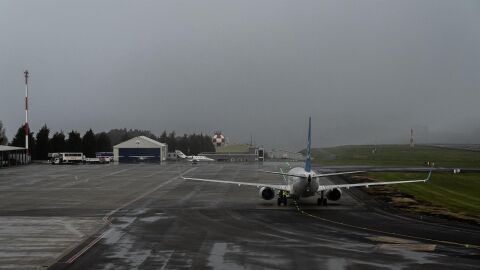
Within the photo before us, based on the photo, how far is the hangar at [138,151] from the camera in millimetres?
161000

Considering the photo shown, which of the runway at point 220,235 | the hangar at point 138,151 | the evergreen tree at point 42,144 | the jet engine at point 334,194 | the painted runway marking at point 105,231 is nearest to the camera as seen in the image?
the runway at point 220,235

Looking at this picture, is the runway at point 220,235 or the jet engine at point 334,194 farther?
the jet engine at point 334,194

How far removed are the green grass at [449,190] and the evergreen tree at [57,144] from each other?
4737 inches

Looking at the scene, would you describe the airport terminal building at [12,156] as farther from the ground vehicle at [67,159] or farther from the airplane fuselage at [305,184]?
the airplane fuselage at [305,184]

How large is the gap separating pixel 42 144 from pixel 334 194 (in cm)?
14529

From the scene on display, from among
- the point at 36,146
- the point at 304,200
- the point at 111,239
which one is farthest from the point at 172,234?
the point at 36,146

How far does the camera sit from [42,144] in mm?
175500

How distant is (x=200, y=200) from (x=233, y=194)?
23.3 feet

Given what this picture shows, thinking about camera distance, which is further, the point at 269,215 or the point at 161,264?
the point at 269,215

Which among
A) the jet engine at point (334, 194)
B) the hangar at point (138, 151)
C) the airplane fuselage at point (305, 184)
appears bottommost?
the jet engine at point (334, 194)

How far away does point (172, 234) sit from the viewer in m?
33.4

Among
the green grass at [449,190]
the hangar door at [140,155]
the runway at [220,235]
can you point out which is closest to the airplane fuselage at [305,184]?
the runway at [220,235]

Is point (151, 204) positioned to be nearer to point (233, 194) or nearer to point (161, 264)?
point (233, 194)

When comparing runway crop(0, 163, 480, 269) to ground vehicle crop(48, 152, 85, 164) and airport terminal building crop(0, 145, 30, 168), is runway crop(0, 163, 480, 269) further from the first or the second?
ground vehicle crop(48, 152, 85, 164)
